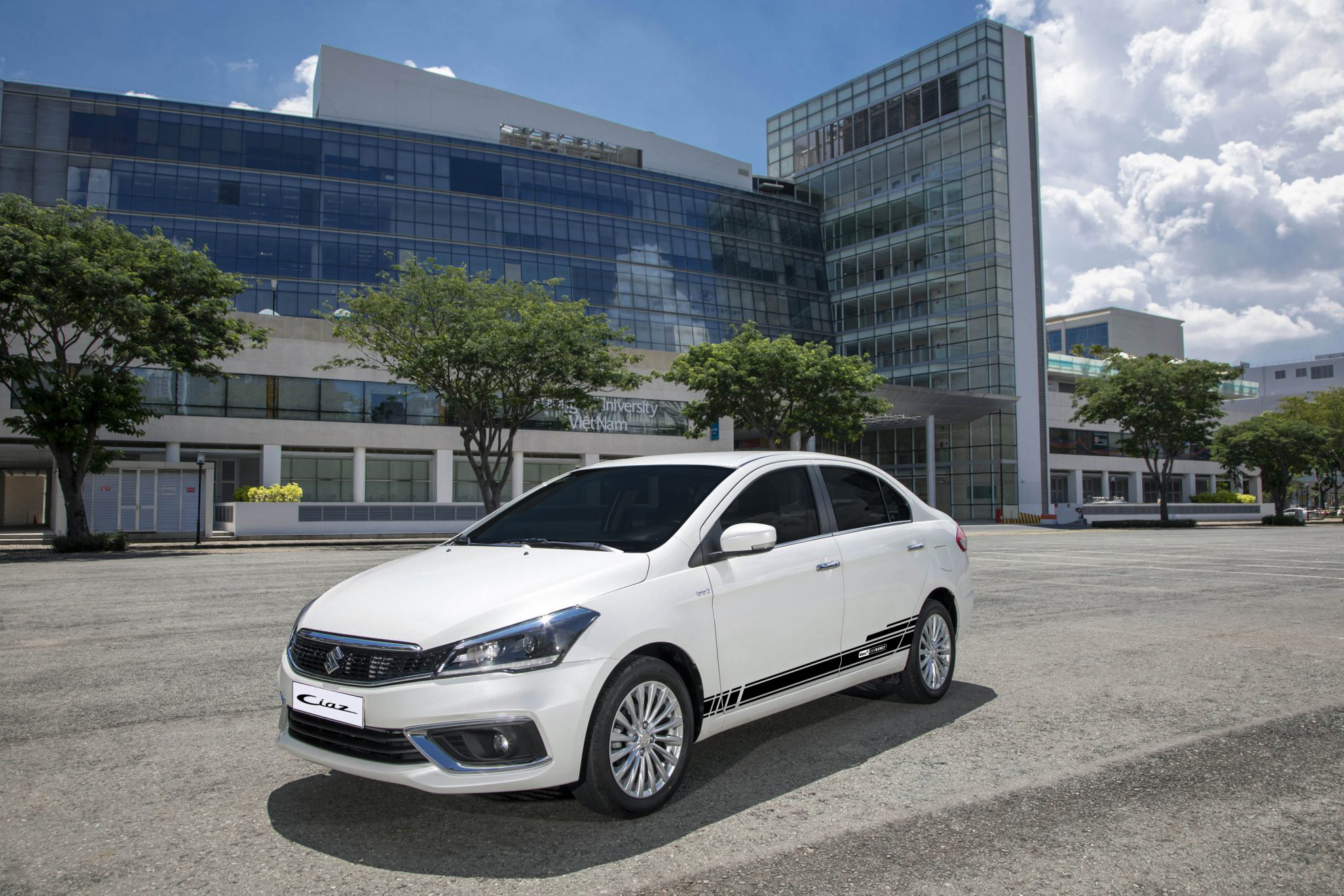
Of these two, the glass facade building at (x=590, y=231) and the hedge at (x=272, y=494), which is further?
the glass facade building at (x=590, y=231)

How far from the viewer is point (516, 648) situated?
12.1 feet

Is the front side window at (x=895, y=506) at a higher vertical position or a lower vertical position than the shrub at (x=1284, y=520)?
higher

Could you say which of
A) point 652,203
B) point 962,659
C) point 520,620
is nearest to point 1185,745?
point 962,659

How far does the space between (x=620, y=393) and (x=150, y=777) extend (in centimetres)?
4214

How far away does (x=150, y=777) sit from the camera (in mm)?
4625

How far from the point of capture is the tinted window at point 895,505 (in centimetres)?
604

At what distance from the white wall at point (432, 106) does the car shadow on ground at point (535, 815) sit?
60908mm

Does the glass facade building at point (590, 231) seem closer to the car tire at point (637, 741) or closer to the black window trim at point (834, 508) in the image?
the black window trim at point (834, 508)

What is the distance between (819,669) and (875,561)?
2.75 feet

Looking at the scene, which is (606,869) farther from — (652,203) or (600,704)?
(652,203)

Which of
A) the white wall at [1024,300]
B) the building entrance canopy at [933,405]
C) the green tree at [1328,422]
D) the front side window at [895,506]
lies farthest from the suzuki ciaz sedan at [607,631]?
the green tree at [1328,422]

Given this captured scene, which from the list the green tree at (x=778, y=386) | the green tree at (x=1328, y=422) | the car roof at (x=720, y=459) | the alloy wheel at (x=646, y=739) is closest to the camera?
the alloy wheel at (x=646, y=739)

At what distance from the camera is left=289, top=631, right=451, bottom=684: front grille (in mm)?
3666

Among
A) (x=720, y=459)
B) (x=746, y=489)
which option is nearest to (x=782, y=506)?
(x=746, y=489)
